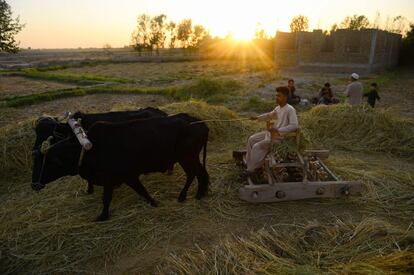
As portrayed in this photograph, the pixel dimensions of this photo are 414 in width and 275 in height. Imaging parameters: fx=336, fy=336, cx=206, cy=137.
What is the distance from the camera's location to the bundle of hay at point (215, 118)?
8070 millimetres

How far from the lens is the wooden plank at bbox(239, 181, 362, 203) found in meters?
4.59

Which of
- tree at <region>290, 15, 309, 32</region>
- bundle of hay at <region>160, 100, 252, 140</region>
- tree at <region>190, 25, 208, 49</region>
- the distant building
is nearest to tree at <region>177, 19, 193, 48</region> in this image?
tree at <region>190, 25, 208, 49</region>

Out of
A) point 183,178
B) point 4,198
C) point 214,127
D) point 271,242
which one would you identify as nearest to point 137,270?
point 271,242

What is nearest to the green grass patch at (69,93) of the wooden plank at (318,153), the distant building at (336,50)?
the wooden plank at (318,153)

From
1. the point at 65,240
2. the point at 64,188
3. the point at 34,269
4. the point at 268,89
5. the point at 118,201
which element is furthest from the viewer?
the point at 268,89

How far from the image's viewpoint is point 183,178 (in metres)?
5.59

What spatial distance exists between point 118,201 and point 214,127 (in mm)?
3678

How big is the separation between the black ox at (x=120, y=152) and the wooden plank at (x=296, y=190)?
3.07 ft

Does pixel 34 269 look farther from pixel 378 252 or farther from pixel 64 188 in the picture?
pixel 378 252

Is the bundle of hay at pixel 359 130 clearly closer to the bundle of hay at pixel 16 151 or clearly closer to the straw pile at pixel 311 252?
the straw pile at pixel 311 252

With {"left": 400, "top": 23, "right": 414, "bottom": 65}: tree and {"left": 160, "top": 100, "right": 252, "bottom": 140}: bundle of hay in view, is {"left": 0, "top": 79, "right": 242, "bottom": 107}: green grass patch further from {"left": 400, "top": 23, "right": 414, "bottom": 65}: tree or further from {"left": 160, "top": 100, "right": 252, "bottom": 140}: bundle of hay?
{"left": 400, "top": 23, "right": 414, "bottom": 65}: tree

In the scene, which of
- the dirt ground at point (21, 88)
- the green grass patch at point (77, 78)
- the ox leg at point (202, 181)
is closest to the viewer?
the ox leg at point (202, 181)

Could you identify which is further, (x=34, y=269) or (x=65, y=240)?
(x=65, y=240)

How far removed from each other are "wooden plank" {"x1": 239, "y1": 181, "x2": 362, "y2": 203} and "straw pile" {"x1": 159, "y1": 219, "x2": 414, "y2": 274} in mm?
537
